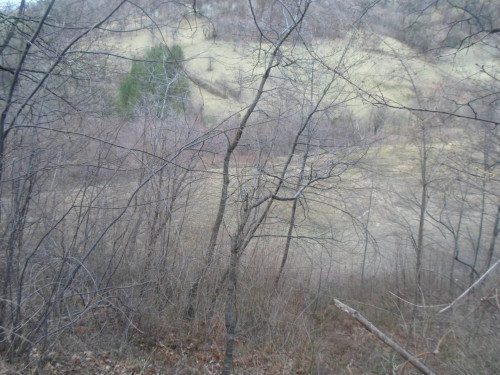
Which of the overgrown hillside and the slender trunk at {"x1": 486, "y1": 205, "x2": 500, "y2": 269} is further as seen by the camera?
the slender trunk at {"x1": 486, "y1": 205, "x2": 500, "y2": 269}

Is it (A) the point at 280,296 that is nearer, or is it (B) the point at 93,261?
(B) the point at 93,261

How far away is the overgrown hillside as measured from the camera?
179 inches

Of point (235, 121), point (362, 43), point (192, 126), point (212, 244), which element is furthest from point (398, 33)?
point (212, 244)

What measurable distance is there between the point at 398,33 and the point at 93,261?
6208 mm

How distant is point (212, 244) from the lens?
6.64 meters

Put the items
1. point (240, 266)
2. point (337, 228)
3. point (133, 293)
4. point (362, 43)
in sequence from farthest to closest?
point (337, 228)
point (362, 43)
point (240, 266)
point (133, 293)

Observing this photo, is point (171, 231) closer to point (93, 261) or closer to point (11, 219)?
point (93, 261)

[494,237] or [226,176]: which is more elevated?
[226,176]

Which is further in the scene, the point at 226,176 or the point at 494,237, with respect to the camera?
the point at 494,237

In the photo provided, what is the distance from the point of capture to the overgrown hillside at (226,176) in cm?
454

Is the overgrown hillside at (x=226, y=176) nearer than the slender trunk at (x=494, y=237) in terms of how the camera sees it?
Yes

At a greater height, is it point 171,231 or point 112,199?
point 112,199

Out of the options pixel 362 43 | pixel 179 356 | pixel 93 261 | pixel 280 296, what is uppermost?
pixel 362 43

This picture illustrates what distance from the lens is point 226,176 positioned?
6129 mm
